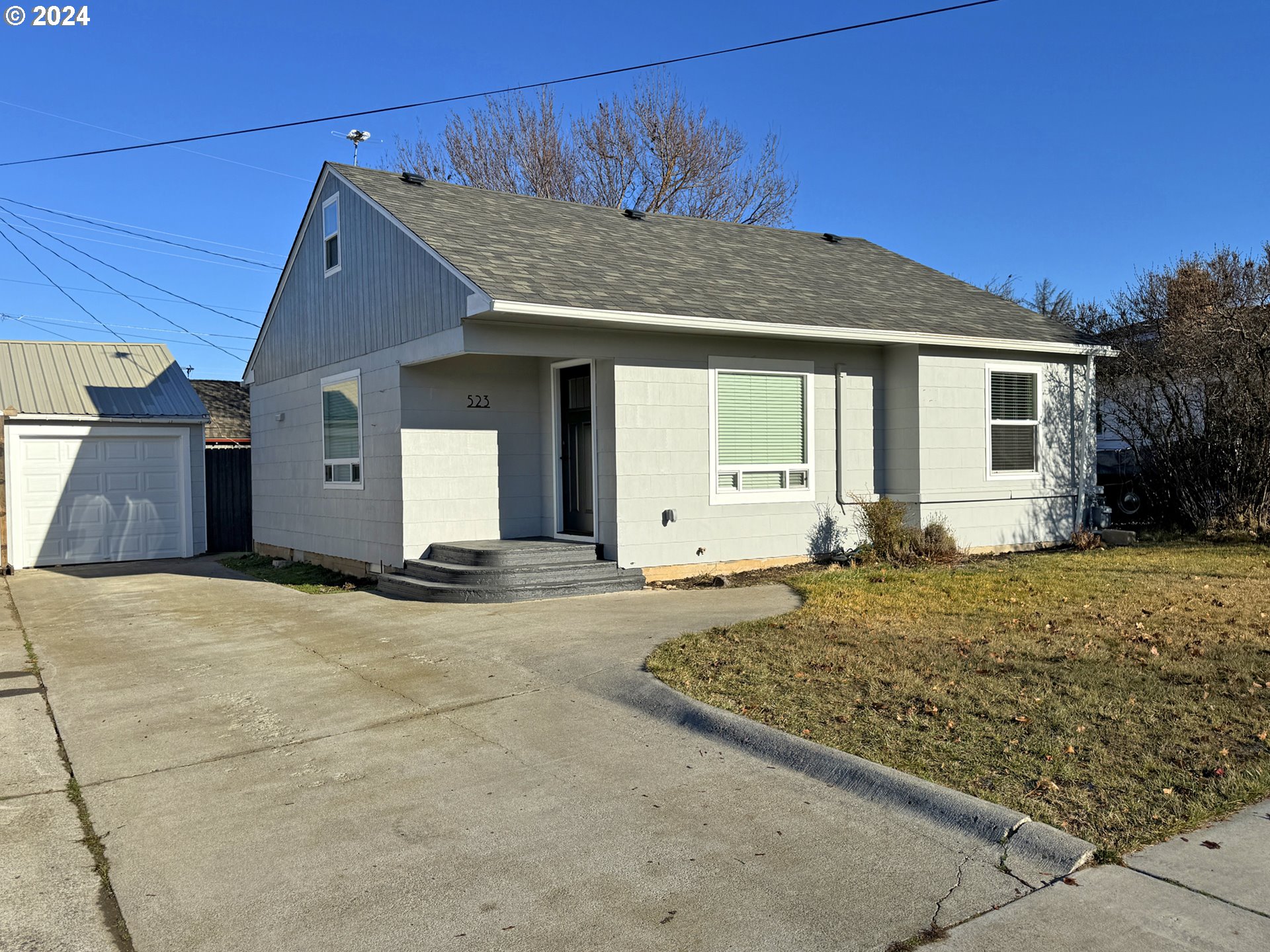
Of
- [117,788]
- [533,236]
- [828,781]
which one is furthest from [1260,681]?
[533,236]

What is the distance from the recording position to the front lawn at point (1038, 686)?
4.59 m

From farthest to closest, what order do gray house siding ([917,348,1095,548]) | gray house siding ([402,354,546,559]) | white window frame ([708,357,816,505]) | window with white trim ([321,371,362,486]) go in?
gray house siding ([917,348,1095,548])
window with white trim ([321,371,362,486])
white window frame ([708,357,816,505])
gray house siding ([402,354,546,559])

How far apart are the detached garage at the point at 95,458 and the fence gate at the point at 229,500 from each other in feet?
1.66

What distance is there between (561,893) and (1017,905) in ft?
5.50

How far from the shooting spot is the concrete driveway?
3.65 metres

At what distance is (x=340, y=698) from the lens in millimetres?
6801

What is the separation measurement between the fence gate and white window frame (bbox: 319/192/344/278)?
17.3ft

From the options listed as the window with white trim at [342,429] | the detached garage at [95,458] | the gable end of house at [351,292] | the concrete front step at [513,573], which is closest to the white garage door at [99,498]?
the detached garage at [95,458]

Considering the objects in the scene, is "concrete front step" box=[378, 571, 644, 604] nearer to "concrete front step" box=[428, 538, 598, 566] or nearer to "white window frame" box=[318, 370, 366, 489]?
"concrete front step" box=[428, 538, 598, 566]

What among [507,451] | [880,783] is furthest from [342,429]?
[880,783]

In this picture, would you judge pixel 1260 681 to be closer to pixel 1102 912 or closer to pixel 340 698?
pixel 1102 912

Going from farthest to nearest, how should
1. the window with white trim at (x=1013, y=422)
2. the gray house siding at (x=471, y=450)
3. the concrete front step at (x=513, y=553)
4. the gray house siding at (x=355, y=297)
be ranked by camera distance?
the window with white trim at (x=1013, y=422)
the gray house siding at (x=471, y=450)
the gray house siding at (x=355, y=297)
the concrete front step at (x=513, y=553)

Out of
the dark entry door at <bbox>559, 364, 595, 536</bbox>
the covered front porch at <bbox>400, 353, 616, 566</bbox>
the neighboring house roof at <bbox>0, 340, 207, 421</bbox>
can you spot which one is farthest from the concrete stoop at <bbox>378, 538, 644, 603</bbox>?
the neighboring house roof at <bbox>0, 340, 207, 421</bbox>

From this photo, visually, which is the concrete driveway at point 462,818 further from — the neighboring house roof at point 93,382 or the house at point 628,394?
the neighboring house roof at point 93,382
